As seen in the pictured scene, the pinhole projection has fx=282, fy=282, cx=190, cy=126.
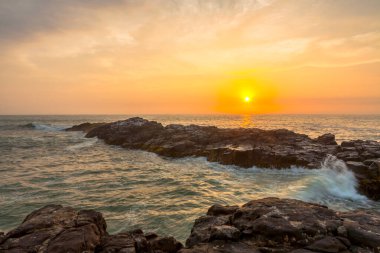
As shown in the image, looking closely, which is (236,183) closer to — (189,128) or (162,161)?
(162,161)

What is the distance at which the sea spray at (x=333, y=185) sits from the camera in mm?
19375

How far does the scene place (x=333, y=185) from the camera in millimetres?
21469

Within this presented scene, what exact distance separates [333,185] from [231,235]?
1573 centimetres

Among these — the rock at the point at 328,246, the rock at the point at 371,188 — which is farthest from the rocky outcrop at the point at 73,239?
the rock at the point at 371,188

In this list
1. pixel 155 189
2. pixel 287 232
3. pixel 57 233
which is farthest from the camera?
pixel 155 189

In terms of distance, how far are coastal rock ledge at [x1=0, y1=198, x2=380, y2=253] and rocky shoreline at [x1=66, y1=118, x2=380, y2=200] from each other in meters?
13.0

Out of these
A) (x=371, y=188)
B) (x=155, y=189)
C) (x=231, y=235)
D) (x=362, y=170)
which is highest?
(x=231, y=235)

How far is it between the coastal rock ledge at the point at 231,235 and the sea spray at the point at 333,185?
9459mm

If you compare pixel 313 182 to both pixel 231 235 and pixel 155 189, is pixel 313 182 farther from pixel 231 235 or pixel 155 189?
pixel 231 235

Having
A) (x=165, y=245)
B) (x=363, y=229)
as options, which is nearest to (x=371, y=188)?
(x=363, y=229)

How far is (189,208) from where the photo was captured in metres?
16.4

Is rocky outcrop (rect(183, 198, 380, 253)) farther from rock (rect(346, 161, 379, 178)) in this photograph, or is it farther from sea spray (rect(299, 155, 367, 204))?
rock (rect(346, 161, 379, 178))

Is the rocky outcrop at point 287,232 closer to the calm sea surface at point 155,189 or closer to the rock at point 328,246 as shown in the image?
the rock at point 328,246

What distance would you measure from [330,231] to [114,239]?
273 inches
